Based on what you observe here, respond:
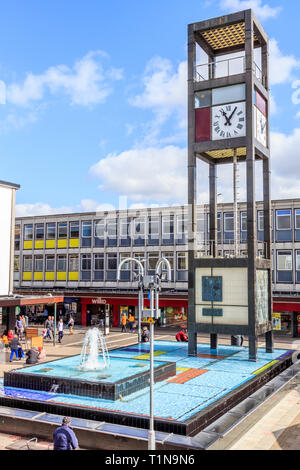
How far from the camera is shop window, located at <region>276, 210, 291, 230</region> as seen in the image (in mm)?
41931

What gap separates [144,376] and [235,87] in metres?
17.4

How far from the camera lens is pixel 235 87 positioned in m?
27.4

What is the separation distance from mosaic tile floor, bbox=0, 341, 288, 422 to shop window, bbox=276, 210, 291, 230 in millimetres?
15251

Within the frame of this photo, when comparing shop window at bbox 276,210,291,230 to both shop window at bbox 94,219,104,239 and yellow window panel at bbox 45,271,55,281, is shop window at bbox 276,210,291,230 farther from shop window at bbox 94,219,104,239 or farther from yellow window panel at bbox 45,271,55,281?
yellow window panel at bbox 45,271,55,281

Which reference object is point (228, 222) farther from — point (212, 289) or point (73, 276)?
point (212, 289)

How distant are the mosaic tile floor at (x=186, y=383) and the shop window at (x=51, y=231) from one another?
1044 inches

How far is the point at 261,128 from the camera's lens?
28.9m

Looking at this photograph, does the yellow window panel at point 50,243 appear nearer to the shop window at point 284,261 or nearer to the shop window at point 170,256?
the shop window at point 170,256

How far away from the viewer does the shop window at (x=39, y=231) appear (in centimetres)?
5431

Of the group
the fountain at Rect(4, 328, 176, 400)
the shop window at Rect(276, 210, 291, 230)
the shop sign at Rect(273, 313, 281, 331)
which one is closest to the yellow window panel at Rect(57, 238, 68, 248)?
the shop window at Rect(276, 210, 291, 230)

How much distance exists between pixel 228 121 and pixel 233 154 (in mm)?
2986

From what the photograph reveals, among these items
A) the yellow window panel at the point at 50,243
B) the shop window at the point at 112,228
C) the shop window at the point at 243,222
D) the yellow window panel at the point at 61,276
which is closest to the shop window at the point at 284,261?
the shop window at the point at 243,222
